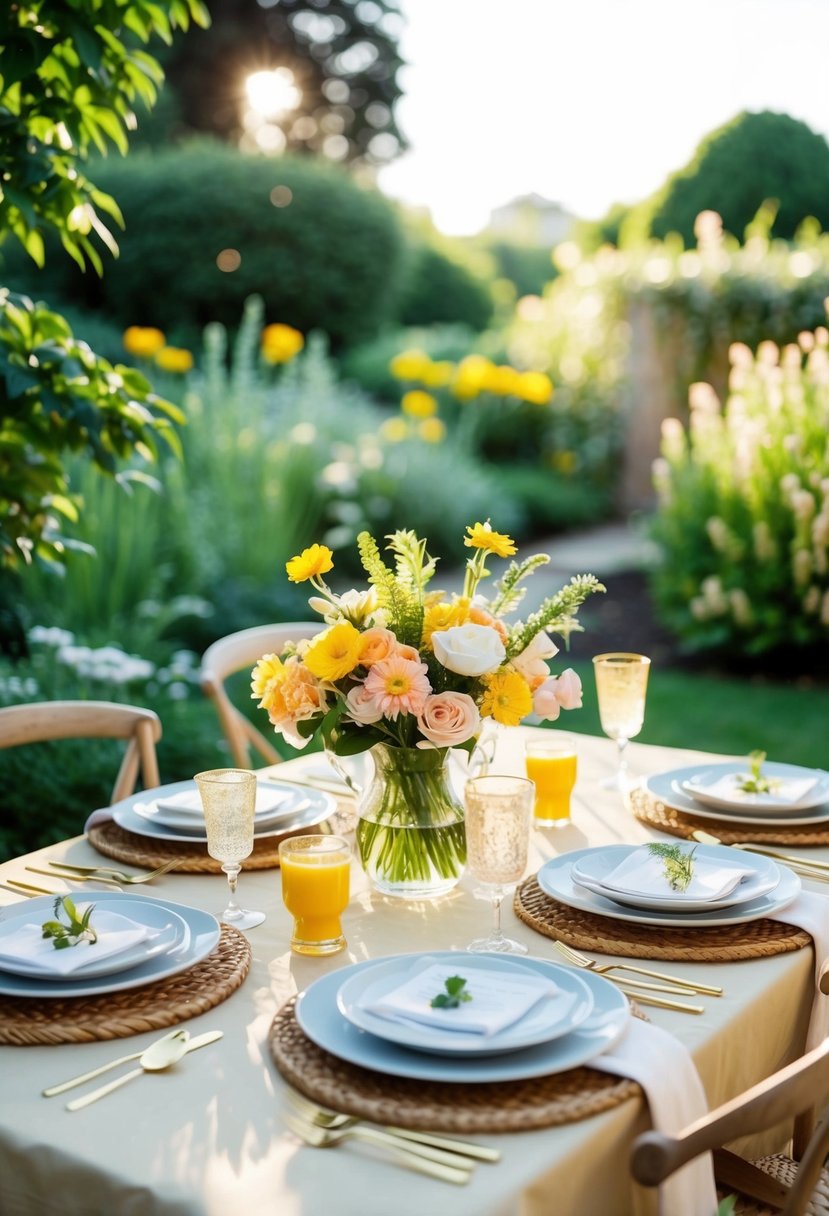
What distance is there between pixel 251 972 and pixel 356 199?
36.8 ft

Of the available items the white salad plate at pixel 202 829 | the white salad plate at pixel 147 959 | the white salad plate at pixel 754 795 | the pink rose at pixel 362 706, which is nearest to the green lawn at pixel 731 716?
the white salad plate at pixel 754 795

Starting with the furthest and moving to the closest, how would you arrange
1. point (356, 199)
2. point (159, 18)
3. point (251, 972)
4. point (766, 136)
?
point (766, 136) → point (356, 199) → point (159, 18) → point (251, 972)

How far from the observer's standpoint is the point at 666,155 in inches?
542

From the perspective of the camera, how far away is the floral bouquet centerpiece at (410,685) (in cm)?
174

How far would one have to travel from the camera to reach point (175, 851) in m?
2.03

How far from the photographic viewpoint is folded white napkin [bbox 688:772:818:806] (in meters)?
2.17

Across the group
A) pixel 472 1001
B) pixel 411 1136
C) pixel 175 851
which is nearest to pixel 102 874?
pixel 175 851

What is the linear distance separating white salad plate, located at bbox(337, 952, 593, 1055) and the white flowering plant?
35 centimetres

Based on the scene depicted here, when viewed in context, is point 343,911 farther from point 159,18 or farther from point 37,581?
point 37,581

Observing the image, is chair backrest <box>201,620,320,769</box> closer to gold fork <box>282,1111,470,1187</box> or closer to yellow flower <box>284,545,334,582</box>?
yellow flower <box>284,545,334,582</box>

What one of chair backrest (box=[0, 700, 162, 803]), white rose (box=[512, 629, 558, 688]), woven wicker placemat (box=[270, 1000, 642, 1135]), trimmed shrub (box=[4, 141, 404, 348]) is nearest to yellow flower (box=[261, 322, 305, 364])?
trimmed shrub (box=[4, 141, 404, 348])

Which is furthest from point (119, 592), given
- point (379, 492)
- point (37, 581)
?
point (379, 492)

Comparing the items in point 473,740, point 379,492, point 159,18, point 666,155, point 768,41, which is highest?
point 666,155

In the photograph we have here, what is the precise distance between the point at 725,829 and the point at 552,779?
0.30 metres
